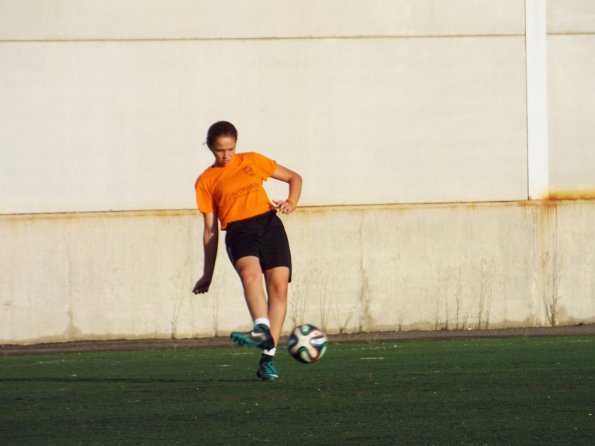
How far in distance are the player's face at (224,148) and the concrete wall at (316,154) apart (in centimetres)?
506

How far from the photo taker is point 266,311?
910cm

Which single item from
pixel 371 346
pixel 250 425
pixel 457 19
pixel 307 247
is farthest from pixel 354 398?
pixel 457 19

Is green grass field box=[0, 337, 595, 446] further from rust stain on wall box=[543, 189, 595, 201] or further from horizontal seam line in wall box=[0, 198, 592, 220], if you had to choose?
rust stain on wall box=[543, 189, 595, 201]

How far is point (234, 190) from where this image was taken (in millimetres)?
9211

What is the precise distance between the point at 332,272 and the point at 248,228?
532 cm

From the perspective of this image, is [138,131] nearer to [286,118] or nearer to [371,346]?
[286,118]

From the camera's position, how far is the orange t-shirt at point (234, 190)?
921cm

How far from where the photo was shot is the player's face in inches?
355

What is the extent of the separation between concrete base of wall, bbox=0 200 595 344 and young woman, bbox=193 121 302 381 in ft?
16.1

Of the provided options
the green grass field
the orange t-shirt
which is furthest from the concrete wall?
the orange t-shirt

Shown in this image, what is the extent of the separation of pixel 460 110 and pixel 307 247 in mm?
2232

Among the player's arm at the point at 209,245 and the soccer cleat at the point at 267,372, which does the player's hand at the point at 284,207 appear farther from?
the soccer cleat at the point at 267,372

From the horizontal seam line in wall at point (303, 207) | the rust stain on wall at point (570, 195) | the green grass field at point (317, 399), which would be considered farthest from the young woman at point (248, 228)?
the rust stain on wall at point (570, 195)

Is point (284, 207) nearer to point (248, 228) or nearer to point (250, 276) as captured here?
point (248, 228)
